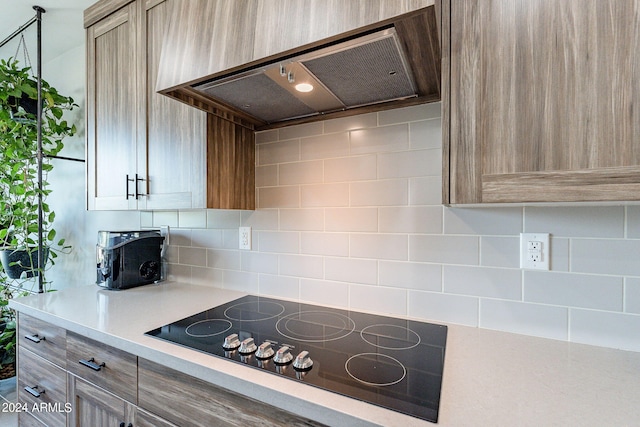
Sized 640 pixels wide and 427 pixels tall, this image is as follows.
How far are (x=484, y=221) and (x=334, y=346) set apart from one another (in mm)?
654

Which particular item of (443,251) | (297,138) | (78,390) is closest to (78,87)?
(297,138)

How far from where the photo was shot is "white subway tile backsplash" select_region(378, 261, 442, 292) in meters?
1.12

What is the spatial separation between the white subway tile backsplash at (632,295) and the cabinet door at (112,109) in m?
1.85

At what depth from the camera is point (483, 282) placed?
1044mm

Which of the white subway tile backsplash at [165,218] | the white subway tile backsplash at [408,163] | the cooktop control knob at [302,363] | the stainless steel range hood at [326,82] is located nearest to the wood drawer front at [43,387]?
the white subway tile backsplash at [165,218]

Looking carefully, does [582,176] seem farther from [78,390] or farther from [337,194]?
[78,390]

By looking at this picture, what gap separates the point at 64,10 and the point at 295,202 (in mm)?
1717

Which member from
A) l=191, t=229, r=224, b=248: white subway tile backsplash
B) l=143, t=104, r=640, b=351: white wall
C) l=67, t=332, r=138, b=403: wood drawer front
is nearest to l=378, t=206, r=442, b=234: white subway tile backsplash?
l=143, t=104, r=640, b=351: white wall

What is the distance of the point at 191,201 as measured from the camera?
1241 millimetres

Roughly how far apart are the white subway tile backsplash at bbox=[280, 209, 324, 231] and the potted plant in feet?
5.09

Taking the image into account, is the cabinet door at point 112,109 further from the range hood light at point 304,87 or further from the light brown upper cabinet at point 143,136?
the range hood light at point 304,87

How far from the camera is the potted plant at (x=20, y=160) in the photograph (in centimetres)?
183

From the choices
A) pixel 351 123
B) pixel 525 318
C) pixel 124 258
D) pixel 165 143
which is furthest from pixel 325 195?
pixel 124 258

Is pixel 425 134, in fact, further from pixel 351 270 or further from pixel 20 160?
pixel 20 160
